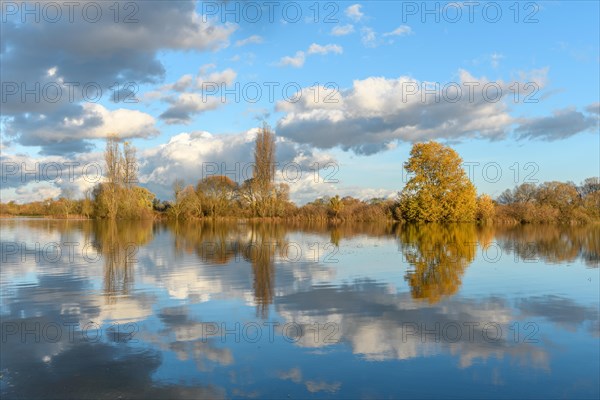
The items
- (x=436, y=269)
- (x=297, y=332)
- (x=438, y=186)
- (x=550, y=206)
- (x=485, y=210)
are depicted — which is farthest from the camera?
(x=550, y=206)

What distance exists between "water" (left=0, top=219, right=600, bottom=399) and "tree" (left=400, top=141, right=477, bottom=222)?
132 ft

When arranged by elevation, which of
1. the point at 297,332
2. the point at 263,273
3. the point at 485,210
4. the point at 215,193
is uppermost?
the point at 215,193

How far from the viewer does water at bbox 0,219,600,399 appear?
216 inches

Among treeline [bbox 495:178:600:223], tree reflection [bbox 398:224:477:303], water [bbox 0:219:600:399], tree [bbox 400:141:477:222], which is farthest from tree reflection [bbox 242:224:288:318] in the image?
treeline [bbox 495:178:600:223]

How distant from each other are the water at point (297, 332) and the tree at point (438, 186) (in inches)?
1582

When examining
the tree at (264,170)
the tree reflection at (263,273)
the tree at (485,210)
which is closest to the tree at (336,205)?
the tree at (264,170)

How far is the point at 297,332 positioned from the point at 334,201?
63.9 metres

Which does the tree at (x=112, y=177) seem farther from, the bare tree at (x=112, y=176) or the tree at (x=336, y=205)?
the tree at (x=336, y=205)

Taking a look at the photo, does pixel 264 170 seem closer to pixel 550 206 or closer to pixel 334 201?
pixel 334 201

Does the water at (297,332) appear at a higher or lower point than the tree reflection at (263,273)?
lower

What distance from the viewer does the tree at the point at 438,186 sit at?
178ft

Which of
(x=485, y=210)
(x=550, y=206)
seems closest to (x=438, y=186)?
(x=485, y=210)

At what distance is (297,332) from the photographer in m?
7.66

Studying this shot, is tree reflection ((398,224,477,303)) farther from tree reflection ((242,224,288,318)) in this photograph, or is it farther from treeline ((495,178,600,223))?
treeline ((495,178,600,223))
